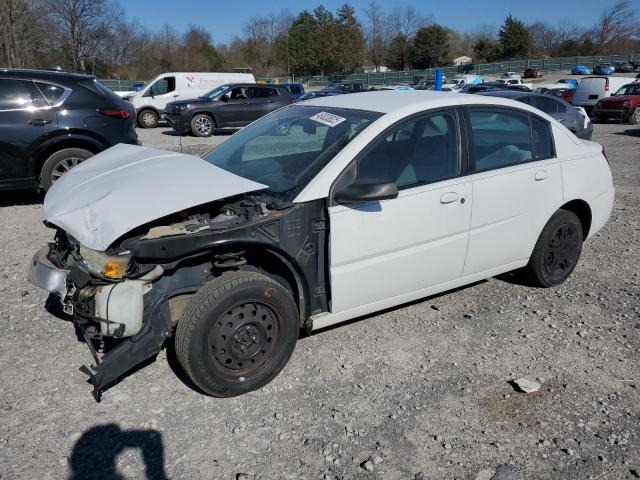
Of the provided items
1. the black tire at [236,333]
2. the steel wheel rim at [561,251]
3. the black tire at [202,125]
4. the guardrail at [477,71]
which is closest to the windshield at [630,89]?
the black tire at [202,125]

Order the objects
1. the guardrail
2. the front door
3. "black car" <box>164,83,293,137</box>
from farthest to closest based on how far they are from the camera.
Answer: the guardrail
"black car" <box>164,83,293,137</box>
the front door

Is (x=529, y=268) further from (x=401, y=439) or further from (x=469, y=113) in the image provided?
(x=401, y=439)

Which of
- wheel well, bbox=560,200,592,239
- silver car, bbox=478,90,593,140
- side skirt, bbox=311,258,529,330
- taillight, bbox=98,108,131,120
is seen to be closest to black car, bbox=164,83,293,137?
silver car, bbox=478,90,593,140

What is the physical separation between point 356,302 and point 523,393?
1.14 metres

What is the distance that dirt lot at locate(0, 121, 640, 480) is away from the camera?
8.55 feet

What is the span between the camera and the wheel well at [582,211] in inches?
176

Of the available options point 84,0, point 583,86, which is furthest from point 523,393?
point 84,0

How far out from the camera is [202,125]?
17000 mm

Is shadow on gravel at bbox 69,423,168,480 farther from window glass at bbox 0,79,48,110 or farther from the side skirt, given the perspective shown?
window glass at bbox 0,79,48,110

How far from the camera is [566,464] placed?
2.60 metres

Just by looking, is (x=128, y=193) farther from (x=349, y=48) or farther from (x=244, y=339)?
(x=349, y=48)

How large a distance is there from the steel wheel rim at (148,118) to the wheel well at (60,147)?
1368 centimetres

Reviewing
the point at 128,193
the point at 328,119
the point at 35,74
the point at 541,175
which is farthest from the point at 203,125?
the point at 128,193

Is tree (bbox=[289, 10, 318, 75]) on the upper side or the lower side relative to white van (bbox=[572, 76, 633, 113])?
upper
